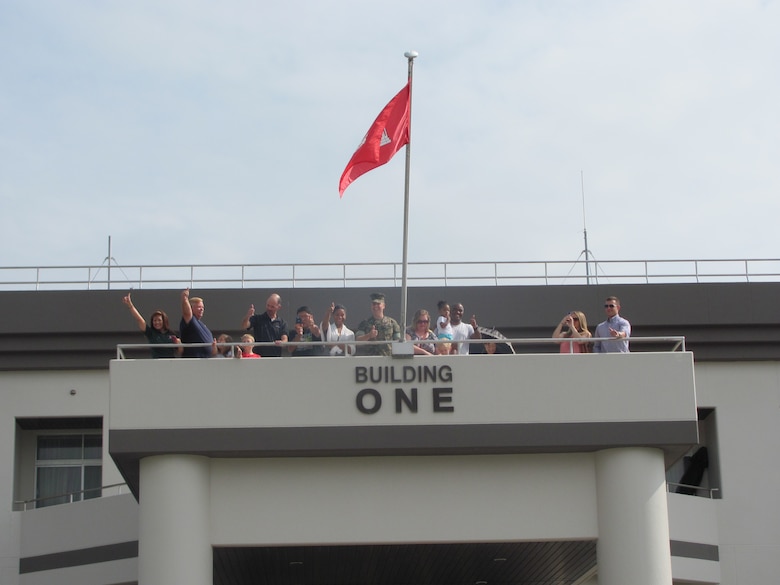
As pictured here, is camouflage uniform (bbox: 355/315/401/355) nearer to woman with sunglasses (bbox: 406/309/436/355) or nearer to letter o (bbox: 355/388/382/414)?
woman with sunglasses (bbox: 406/309/436/355)

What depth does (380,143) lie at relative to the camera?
1847 centimetres

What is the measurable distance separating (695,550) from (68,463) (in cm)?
1213

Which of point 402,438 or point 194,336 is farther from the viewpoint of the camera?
point 194,336

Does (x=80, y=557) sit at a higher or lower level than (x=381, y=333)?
lower

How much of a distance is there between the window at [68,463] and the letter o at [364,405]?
33.9 feet

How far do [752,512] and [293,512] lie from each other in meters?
10.7

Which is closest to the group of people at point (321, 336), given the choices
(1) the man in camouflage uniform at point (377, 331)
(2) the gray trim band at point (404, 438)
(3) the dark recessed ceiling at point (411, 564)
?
(1) the man in camouflage uniform at point (377, 331)

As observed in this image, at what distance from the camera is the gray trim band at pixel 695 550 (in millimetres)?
23078

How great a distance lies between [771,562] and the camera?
23.7 meters

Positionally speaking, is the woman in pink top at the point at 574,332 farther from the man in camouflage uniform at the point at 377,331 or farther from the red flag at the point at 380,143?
the red flag at the point at 380,143

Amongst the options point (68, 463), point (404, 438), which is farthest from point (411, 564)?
point (68, 463)

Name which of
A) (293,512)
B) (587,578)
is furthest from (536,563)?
(293,512)

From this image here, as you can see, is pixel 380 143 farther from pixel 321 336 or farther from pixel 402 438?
pixel 402 438

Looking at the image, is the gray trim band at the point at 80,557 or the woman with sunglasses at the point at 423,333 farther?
the gray trim band at the point at 80,557
